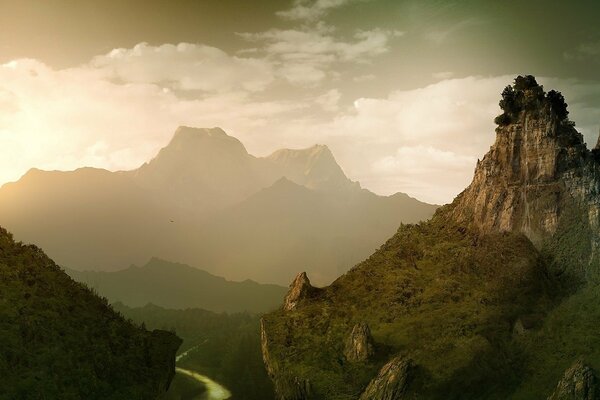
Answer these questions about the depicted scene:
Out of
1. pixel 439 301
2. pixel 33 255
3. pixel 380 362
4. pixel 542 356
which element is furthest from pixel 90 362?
pixel 542 356

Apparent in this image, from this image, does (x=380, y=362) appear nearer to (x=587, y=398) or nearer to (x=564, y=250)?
(x=587, y=398)

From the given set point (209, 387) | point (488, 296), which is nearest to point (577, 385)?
point (488, 296)

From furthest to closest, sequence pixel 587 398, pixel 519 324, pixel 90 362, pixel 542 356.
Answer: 1. pixel 519 324
2. pixel 542 356
3. pixel 90 362
4. pixel 587 398

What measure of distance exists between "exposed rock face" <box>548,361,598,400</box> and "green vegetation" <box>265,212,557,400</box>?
26.6 feet

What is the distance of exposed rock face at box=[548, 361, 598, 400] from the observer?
51500 mm

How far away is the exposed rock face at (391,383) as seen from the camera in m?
62.8

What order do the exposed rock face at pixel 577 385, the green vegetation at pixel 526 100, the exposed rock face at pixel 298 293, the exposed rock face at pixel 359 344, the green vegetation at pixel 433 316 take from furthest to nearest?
the exposed rock face at pixel 298 293
the green vegetation at pixel 526 100
the exposed rock face at pixel 359 344
the green vegetation at pixel 433 316
the exposed rock face at pixel 577 385

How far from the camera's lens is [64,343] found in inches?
2194

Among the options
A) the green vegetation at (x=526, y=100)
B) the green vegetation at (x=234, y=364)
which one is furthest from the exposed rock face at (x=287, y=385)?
the green vegetation at (x=526, y=100)

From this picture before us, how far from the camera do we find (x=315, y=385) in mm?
69625

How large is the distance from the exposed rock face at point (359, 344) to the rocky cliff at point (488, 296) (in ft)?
2.78

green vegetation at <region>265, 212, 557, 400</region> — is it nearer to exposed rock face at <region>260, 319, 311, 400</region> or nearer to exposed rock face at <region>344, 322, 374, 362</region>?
exposed rock face at <region>260, 319, 311, 400</region>

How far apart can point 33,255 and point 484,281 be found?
72.2 meters

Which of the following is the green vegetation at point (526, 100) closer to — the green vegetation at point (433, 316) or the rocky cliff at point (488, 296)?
the rocky cliff at point (488, 296)
